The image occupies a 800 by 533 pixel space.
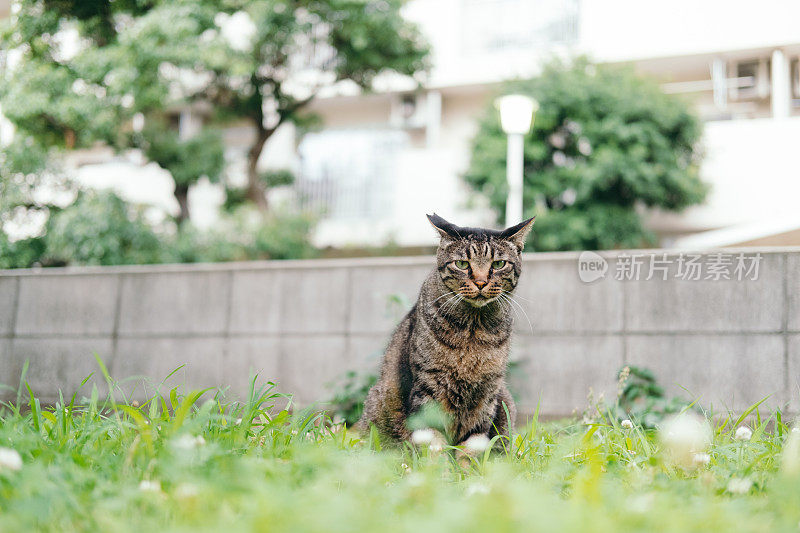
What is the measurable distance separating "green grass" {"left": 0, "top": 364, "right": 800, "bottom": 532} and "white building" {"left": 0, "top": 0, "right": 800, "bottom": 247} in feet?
25.7

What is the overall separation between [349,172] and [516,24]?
3.92m

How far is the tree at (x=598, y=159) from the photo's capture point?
9414mm

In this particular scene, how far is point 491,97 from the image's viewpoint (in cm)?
1114

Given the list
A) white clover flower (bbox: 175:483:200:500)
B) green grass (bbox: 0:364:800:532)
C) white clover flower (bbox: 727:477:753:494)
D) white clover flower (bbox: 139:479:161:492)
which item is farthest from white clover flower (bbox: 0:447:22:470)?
white clover flower (bbox: 727:477:753:494)

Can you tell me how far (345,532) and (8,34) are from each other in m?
9.02

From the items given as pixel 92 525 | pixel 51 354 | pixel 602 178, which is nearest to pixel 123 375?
pixel 51 354

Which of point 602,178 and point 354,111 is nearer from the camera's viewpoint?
point 602,178

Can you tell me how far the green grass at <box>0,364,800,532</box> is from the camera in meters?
1.39

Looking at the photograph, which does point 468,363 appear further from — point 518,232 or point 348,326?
point 348,326

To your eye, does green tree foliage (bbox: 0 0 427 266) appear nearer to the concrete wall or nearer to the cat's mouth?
the concrete wall

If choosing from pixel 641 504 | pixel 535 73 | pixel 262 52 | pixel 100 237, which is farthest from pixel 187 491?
pixel 535 73

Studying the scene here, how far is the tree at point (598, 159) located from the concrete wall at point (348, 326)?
500cm

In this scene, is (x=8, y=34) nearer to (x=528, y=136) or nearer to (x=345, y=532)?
(x=528, y=136)

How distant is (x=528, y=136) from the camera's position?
1007 centimetres
